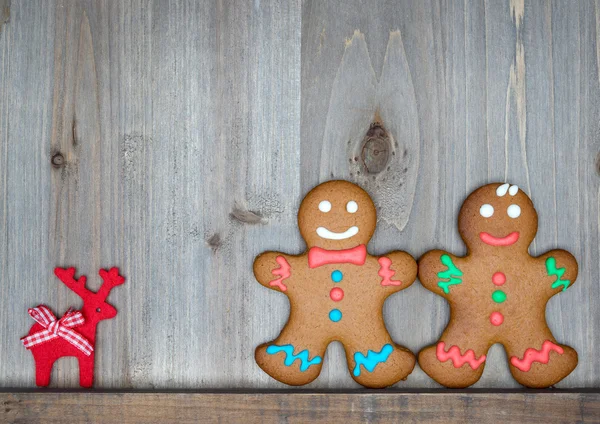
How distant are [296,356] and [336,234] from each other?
9.9 inches

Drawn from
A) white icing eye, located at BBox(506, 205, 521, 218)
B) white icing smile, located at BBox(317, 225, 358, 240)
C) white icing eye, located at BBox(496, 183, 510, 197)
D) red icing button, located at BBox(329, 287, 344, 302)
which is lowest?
red icing button, located at BBox(329, 287, 344, 302)

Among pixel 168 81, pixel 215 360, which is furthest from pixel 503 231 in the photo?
pixel 168 81

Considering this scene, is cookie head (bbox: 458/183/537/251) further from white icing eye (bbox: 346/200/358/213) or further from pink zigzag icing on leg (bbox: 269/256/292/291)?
pink zigzag icing on leg (bbox: 269/256/292/291)

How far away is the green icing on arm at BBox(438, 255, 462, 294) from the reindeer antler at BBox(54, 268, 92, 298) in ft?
2.32

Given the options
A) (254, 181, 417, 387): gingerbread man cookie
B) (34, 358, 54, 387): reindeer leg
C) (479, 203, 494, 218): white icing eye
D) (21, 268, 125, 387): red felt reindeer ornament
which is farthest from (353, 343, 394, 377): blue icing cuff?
(34, 358, 54, 387): reindeer leg

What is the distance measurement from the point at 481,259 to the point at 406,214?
6.8 inches

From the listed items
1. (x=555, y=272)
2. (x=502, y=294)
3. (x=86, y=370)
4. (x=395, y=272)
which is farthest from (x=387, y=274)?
(x=86, y=370)

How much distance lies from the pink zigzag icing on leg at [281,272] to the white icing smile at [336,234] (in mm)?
88

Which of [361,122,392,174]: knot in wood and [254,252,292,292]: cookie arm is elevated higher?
[361,122,392,174]: knot in wood

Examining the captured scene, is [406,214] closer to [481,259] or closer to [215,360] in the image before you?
[481,259]

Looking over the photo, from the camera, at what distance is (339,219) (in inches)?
48.7

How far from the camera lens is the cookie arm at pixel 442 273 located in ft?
4.08

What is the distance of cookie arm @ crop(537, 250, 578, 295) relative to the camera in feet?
4.08

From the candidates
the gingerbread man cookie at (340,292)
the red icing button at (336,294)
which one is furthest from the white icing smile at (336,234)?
the red icing button at (336,294)
